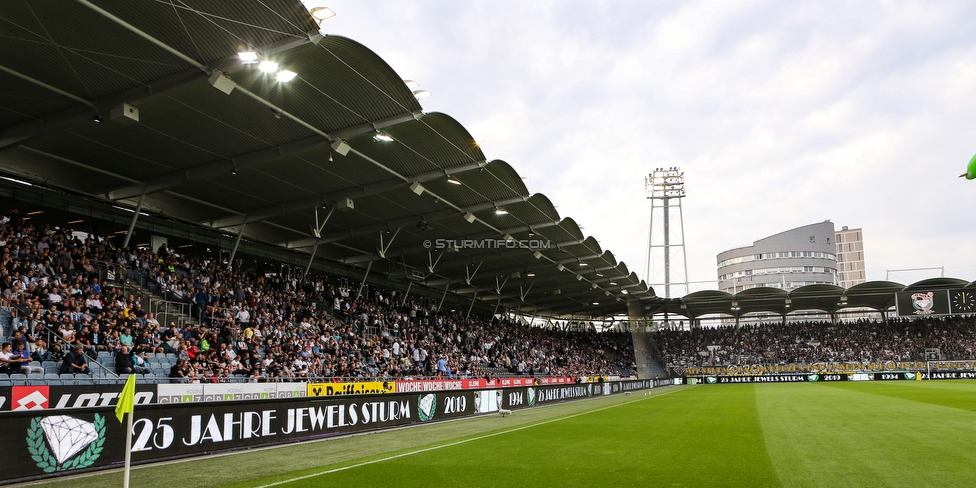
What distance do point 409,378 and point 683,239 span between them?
59.0m

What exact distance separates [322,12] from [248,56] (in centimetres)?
209

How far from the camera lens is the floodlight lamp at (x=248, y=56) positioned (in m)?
15.3

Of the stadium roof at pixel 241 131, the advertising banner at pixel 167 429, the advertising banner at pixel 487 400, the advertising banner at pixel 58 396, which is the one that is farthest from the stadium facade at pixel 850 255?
the advertising banner at pixel 58 396

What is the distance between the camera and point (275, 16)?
14.8 meters

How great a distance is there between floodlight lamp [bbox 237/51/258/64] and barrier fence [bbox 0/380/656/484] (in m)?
7.67

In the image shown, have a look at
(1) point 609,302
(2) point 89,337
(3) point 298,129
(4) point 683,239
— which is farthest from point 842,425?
(4) point 683,239

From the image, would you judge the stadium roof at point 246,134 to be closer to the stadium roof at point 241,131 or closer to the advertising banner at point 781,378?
the stadium roof at point 241,131

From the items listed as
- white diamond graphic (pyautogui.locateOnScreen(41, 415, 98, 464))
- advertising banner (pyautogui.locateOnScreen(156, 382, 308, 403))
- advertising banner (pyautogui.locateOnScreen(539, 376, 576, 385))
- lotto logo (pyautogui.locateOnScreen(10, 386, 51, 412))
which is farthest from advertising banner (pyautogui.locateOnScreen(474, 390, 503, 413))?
white diamond graphic (pyautogui.locateOnScreen(41, 415, 98, 464))

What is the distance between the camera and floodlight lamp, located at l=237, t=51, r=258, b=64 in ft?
50.1

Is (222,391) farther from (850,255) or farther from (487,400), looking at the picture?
(850,255)

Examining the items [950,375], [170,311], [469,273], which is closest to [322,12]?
[170,311]

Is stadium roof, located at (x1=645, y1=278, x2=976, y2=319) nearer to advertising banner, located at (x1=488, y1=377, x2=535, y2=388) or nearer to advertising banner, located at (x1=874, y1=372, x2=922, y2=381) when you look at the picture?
advertising banner, located at (x1=874, y1=372, x2=922, y2=381)

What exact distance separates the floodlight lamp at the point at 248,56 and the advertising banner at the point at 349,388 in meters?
11.2

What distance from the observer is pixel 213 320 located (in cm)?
2428
